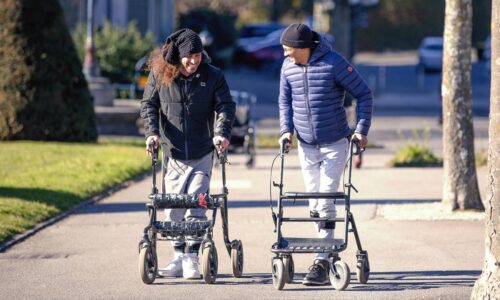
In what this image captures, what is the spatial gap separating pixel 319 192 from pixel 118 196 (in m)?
5.88

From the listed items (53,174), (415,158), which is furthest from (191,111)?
(415,158)

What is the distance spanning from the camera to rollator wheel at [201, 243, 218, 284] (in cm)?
873

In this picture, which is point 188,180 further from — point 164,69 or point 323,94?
point 323,94

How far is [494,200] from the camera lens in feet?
25.2

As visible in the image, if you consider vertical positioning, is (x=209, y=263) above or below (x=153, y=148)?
below

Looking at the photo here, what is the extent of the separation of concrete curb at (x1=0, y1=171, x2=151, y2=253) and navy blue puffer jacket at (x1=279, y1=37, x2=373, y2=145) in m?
3.07

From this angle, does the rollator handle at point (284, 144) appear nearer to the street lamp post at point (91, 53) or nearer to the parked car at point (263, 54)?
the street lamp post at point (91, 53)

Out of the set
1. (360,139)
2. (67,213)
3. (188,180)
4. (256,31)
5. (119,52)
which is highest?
(360,139)

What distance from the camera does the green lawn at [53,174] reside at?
1246 centimetres

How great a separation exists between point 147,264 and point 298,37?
6.29 ft

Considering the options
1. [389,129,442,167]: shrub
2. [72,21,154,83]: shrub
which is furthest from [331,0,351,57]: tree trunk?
[389,129,442,167]: shrub

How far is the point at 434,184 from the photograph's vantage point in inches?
609

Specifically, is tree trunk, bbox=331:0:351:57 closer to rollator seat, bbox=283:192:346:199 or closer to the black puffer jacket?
the black puffer jacket

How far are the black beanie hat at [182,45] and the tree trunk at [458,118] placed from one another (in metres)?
4.06
